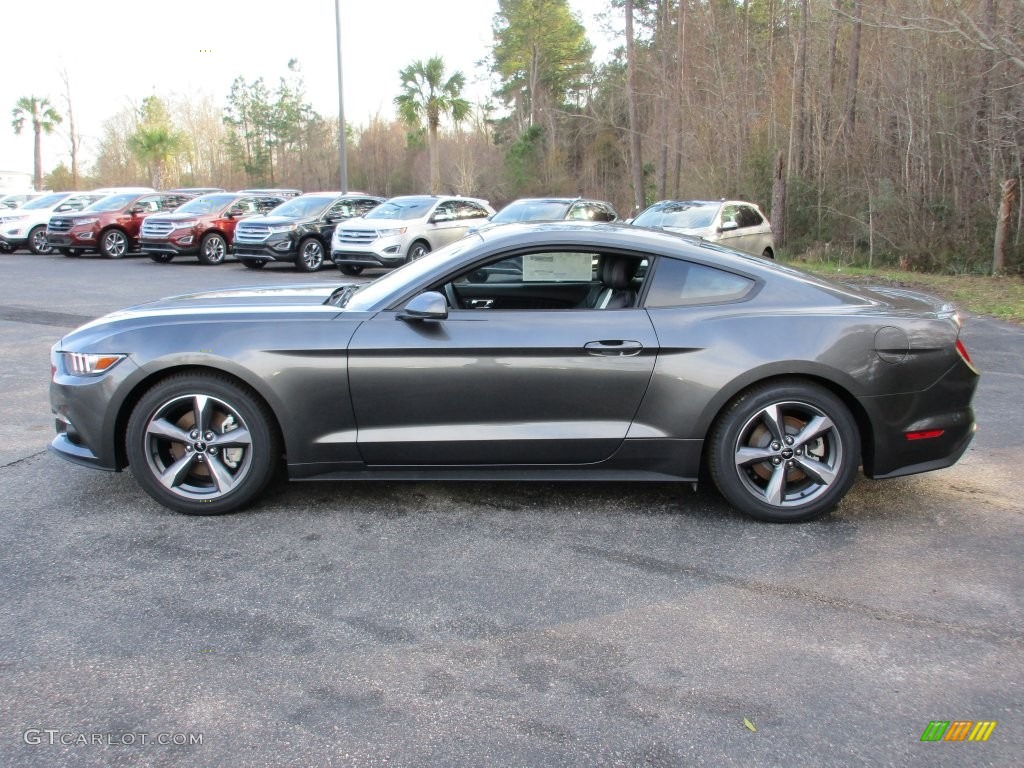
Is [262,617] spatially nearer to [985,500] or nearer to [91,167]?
[985,500]

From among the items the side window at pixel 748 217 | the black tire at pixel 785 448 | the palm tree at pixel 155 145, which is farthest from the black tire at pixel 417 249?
the palm tree at pixel 155 145

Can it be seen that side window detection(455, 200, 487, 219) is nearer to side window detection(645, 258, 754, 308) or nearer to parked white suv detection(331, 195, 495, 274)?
parked white suv detection(331, 195, 495, 274)

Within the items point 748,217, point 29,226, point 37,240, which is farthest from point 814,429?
point 29,226

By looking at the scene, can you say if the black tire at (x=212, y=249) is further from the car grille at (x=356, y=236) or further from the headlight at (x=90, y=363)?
the headlight at (x=90, y=363)

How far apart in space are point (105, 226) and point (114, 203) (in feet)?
3.61

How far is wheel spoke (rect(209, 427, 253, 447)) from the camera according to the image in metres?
4.06

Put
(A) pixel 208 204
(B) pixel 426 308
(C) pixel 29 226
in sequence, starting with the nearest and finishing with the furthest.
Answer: (B) pixel 426 308 → (A) pixel 208 204 → (C) pixel 29 226

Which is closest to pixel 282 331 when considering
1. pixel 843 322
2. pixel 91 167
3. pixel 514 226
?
pixel 514 226

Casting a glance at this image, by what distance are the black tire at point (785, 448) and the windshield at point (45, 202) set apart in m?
25.9

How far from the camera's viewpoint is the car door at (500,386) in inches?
156

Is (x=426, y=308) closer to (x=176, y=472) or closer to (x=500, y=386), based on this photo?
(x=500, y=386)

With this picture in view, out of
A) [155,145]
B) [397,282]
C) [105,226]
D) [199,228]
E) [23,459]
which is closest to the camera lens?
[397,282]

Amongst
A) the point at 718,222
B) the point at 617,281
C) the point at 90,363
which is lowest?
the point at 90,363

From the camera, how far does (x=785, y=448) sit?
4043 millimetres
